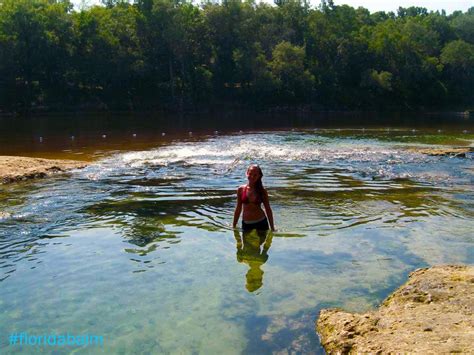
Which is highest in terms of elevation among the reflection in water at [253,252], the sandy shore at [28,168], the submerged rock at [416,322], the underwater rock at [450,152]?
the sandy shore at [28,168]

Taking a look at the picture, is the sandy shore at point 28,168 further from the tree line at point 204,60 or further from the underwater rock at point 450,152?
the tree line at point 204,60

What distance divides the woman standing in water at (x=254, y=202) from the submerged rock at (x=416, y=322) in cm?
349

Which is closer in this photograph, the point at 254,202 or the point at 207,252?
the point at 207,252

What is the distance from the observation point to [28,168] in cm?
1712

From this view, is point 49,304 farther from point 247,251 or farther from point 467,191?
point 467,191

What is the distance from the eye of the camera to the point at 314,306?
6902 millimetres

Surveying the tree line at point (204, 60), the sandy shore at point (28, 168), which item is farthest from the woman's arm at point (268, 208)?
the tree line at point (204, 60)

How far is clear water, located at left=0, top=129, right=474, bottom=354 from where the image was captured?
21.2 feet

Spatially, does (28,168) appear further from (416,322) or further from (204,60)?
(204,60)

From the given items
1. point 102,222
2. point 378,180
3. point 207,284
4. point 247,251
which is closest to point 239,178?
point 378,180

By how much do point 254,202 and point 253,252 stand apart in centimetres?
108

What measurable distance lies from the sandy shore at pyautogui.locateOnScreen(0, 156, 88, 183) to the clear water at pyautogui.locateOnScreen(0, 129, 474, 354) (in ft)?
3.28

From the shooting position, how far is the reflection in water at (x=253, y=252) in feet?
25.8

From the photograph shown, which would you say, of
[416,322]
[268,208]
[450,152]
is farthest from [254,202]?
[450,152]
